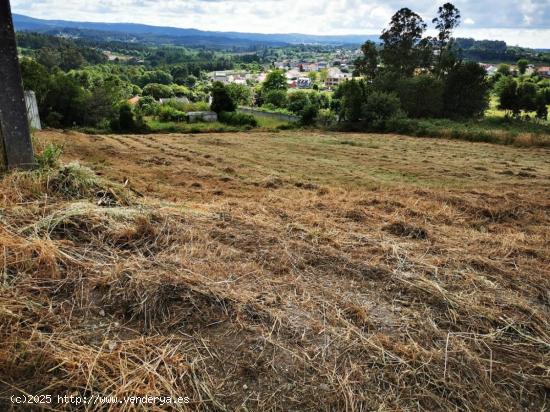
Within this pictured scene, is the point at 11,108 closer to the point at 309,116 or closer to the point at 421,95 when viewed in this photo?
the point at 309,116

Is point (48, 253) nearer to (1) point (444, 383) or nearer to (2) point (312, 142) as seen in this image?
(1) point (444, 383)

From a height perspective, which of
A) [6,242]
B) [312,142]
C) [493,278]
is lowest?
[312,142]

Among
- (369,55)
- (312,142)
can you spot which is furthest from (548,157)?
(369,55)

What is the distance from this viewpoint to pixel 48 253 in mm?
2596

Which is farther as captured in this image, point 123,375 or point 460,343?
point 460,343

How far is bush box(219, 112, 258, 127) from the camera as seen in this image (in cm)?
3147

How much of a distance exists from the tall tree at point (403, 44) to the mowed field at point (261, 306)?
36891 mm

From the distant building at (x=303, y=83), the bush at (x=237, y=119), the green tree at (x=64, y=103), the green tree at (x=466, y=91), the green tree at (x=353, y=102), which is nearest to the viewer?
the green tree at (x=64, y=103)

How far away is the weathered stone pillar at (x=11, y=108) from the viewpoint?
3705 millimetres

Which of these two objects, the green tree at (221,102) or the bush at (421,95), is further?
the green tree at (221,102)

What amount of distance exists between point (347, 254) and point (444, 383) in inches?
54.3

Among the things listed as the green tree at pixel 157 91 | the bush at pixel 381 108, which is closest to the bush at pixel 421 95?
the bush at pixel 381 108

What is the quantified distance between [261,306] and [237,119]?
3096cm

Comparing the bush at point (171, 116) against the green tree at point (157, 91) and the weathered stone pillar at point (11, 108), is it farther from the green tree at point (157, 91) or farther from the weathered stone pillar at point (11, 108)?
the green tree at point (157, 91)
